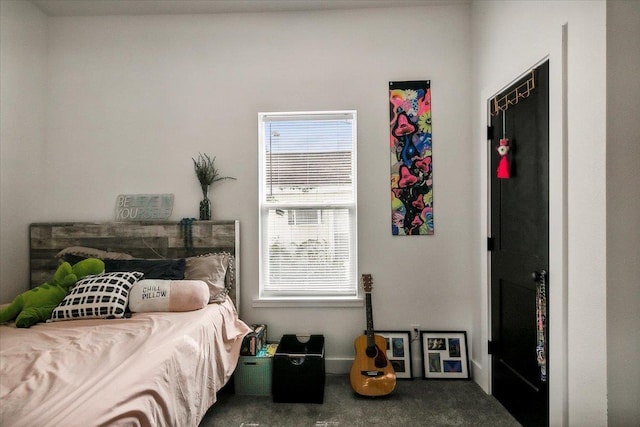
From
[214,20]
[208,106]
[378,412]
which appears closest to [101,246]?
[208,106]

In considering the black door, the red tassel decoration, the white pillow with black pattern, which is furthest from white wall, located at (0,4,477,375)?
the white pillow with black pattern

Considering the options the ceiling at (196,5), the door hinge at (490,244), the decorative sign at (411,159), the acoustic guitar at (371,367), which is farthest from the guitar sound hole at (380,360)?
the ceiling at (196,5)

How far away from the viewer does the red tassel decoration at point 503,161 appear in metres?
2.08

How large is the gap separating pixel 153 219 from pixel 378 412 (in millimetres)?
2152

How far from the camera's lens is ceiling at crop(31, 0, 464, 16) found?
263cm

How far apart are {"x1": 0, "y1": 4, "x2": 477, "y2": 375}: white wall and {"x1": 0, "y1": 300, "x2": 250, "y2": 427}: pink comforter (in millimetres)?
830

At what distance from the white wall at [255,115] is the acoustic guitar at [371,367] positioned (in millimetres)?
210

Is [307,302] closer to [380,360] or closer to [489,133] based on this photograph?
[380,360]

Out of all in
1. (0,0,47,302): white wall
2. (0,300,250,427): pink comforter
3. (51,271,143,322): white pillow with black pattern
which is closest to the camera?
(0,300,250,427): pink comforter

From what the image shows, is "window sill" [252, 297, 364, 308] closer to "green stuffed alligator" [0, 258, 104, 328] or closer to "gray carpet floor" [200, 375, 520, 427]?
"gray carpet floor" [200, 375, 520, 427]
